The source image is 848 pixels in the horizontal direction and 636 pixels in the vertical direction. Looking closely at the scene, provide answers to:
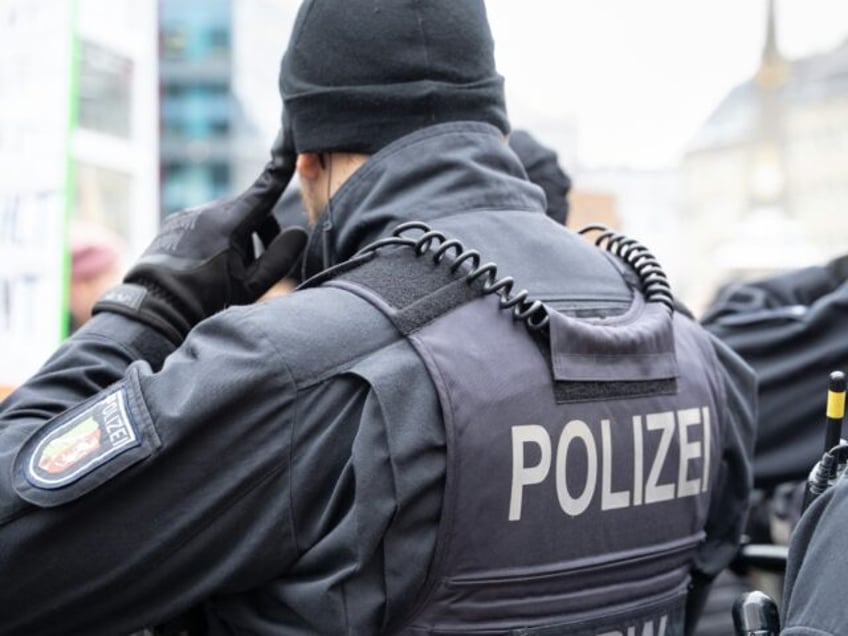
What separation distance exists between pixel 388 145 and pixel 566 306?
28 cm

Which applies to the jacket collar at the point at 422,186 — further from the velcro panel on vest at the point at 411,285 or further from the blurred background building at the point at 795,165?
the blurred background building at the point at 795,165

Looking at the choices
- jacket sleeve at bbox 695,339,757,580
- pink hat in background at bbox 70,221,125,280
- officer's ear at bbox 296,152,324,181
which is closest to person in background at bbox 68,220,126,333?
pink hat in background at bbox 70,221,125,280

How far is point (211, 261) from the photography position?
1.51 metres

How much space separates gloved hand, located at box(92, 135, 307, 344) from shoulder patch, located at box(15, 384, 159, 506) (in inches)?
8.3

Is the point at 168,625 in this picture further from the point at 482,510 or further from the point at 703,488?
A: the point at 703,488

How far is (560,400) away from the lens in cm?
131

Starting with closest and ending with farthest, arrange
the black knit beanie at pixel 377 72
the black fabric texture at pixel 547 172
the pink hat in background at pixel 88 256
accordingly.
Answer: the black knit beanie at pixel 377 72 < the black fabric texture at pixel 547 172 < the pink hat in background at pixel 88 256

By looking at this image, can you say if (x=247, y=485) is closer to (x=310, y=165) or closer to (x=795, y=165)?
(x=310, y=165)

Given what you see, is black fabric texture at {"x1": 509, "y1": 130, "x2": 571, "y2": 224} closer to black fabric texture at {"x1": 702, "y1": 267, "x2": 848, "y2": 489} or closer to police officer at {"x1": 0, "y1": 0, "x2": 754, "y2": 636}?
black fabric texture at {"x1": 702, "y1": 267, "x2": 848, "y2": 489}

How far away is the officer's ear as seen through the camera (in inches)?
59.3

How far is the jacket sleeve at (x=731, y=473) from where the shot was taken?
166cm

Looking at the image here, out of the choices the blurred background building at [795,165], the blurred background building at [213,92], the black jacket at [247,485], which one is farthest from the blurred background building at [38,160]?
the blurred background building at [795,165]

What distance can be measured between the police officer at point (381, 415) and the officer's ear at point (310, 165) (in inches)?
0.5

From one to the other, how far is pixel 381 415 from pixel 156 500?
0.76ft
